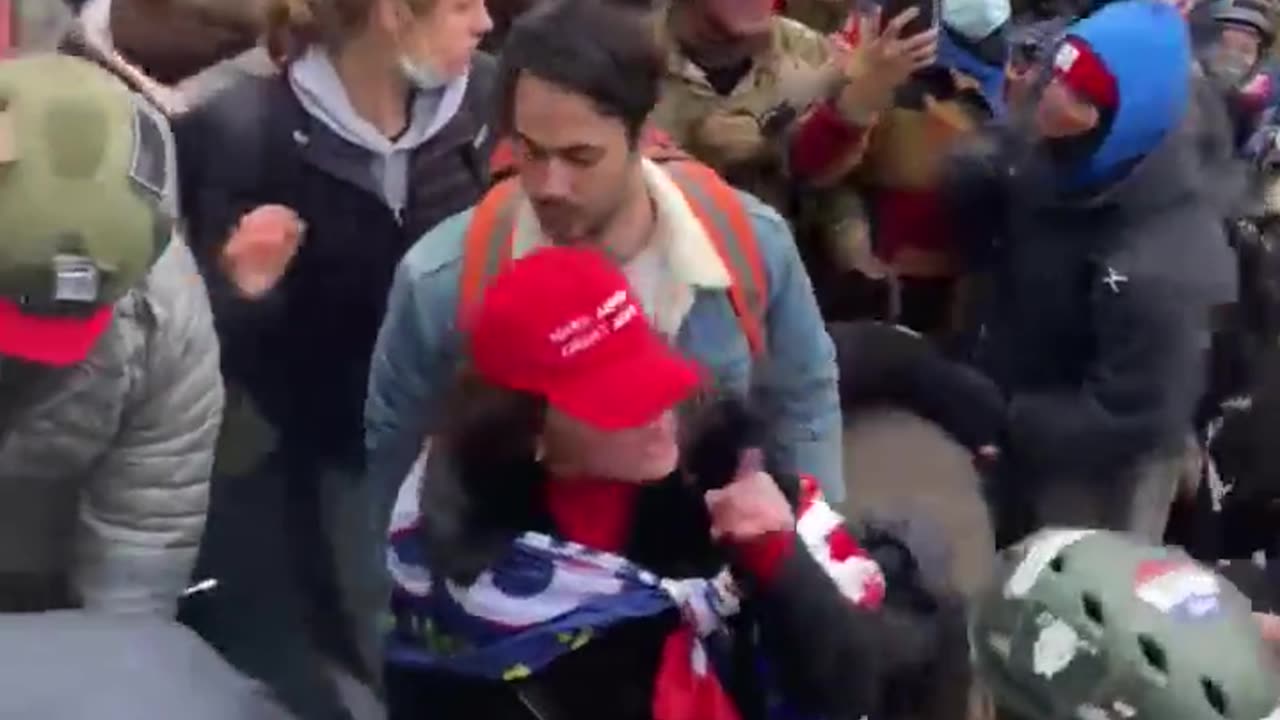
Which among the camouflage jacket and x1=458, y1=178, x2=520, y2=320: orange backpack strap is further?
the camouflage jacket

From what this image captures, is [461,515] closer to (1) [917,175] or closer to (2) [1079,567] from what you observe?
(2) [1079,567]

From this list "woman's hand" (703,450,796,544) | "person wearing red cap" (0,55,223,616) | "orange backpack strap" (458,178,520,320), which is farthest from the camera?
"orange backpack strap" (458,178,520,320)

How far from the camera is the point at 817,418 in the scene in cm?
233

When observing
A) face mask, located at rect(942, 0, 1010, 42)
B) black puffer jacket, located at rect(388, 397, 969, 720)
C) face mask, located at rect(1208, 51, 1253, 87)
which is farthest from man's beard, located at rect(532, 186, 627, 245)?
face mask, located at rect(1208, 51, 1253, 87)

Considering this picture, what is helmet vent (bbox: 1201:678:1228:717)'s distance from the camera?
6.81 feet

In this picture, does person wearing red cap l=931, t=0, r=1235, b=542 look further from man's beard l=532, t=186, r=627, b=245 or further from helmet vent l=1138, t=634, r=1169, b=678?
man's beard l=532, t=186, r=627, b=245

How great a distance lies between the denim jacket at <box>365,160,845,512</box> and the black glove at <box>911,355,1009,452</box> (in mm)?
252

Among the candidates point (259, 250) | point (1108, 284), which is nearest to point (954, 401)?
point (1108, 284)

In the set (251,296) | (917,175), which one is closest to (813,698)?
(251,296)

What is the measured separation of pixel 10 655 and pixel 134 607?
803 mm

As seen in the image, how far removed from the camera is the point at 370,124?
8.57ft

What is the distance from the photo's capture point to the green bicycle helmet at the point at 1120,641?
208 centimetres

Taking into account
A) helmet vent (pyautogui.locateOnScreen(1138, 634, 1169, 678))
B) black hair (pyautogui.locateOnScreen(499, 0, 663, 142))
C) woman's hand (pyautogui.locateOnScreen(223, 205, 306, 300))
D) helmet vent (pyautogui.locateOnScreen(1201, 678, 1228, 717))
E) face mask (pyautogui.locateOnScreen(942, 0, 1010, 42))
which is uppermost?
black hair (pyautogui.locateOnScreen(499, 0, 663, 142))

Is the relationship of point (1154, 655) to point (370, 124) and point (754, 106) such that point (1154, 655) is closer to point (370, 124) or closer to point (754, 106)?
point (370, 124)
